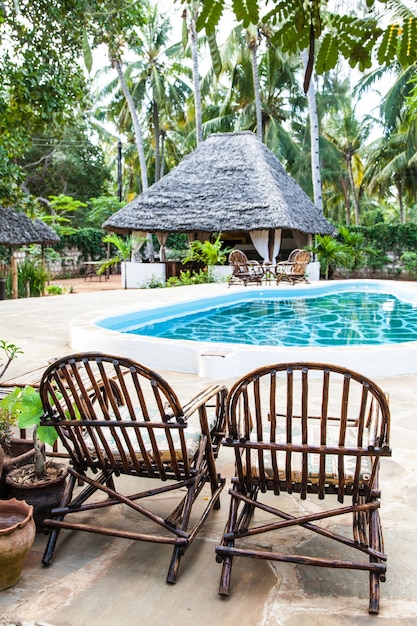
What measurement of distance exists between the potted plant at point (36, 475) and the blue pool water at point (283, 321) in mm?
5035

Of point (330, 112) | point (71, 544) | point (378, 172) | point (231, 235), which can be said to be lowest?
point (71, 544)

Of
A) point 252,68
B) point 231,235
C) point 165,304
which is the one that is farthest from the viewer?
point 252,68

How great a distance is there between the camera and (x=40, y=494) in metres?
2.22

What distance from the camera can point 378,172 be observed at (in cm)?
2484

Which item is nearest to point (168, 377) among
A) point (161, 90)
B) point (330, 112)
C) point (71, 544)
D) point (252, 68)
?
point (71, 544)

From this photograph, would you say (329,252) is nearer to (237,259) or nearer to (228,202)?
(228,202)

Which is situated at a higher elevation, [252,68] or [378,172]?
[252,68]

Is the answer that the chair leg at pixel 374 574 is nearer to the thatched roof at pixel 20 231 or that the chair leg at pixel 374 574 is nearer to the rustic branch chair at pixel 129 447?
the rustic branch chair at pixel 129 447

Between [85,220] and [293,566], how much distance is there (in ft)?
86.6

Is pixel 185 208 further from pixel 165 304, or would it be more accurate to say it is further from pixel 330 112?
pixel 330 112

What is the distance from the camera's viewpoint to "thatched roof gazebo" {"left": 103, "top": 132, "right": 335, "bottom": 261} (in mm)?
17156

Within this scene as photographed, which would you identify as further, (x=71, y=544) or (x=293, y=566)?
(x=71, y=544)

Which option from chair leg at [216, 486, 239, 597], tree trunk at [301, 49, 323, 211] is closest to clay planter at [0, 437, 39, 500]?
chair leg at [216, 486, 239, 597]

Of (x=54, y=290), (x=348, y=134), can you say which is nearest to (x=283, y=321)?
(x=54, y=290)
